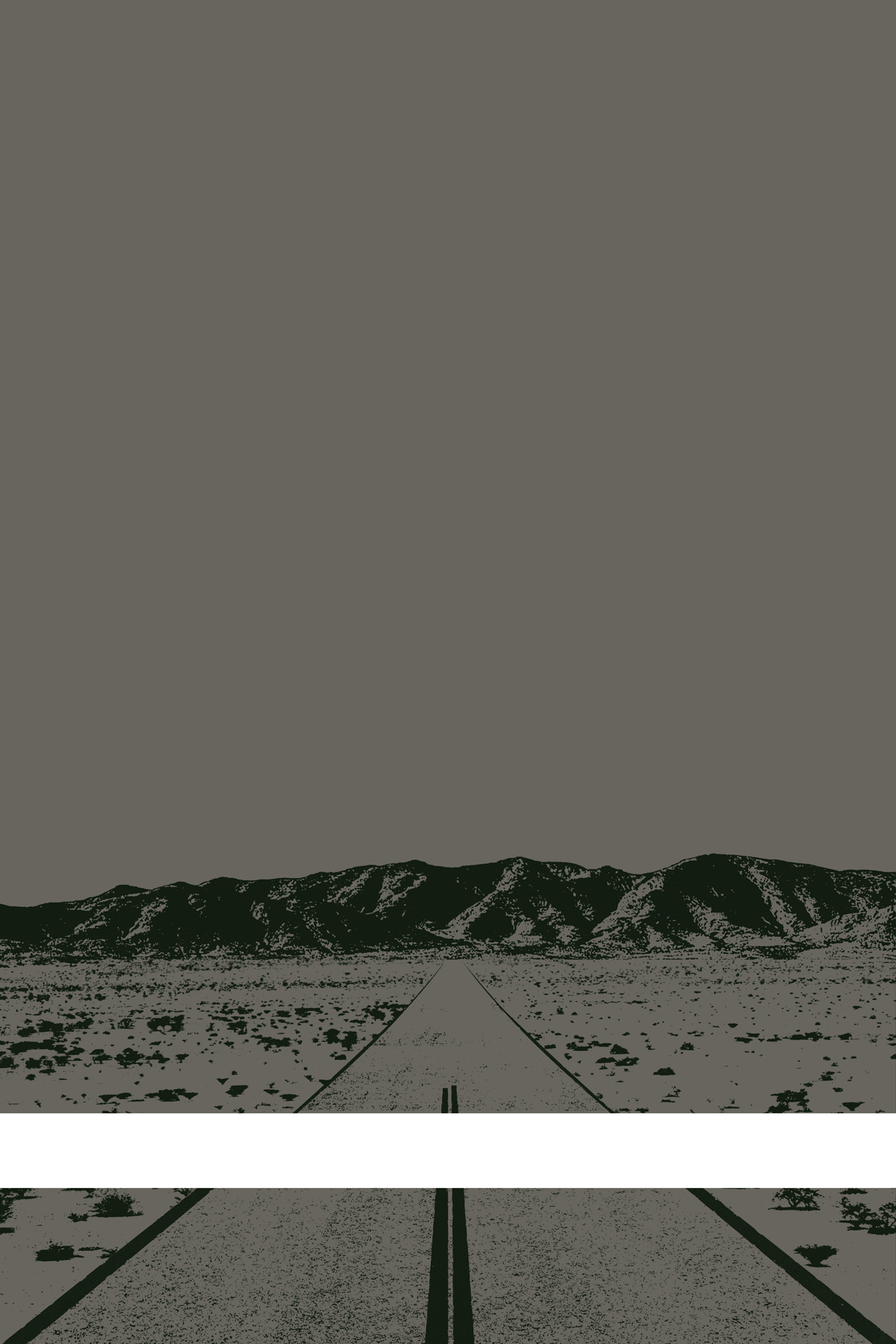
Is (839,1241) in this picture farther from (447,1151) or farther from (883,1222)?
(447,1151)

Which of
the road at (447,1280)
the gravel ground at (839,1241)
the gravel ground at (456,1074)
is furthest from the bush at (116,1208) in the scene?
the gravel ground at (456,1074)

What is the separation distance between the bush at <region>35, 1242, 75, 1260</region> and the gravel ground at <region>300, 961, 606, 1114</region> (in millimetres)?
7494

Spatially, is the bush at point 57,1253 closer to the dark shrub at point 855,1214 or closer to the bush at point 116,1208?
the bush at point 116,1208

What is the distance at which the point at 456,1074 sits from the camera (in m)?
22.2

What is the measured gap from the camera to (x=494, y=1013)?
39500 millimetres

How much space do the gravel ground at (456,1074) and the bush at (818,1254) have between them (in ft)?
24.7

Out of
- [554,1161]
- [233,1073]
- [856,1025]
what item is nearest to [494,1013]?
[856,1025]

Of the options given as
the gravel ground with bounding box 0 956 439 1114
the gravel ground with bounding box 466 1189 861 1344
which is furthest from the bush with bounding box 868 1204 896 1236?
the gravel ground with bounding box 0 956 439 1114

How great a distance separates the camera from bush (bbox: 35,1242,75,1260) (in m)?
10.0

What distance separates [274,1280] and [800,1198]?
541cm

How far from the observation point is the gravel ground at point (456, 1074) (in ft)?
59.0

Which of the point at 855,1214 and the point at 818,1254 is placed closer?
the point at 818,1254

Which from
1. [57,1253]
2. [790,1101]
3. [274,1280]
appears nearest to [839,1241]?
[274,1280]

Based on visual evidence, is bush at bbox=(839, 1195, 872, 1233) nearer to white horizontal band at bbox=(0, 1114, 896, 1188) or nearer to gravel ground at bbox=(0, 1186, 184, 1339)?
white horizontal band at bbox=(0, 1114, 896, 1188)
